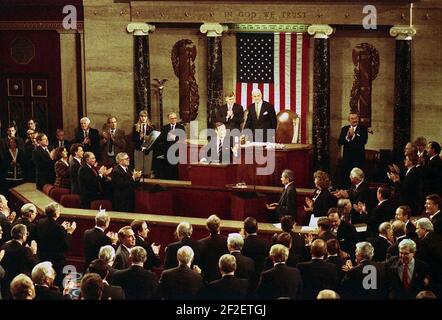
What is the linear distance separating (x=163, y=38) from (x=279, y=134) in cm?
370

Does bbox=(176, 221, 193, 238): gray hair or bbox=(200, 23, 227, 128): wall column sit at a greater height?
bbox=(200, 23, 227, 128): wall column

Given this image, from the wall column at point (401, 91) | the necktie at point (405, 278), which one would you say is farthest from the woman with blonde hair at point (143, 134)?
the necktie at point (405, 278)

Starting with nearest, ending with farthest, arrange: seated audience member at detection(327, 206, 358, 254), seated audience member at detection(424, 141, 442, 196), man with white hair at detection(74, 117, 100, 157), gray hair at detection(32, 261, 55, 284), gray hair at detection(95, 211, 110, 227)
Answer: gray hair at detection(32, 261, 55, 284)
seated audience member at detection(327, 206, 358, 254)
gray hair at detection(95, 211, 110, 227)
seated audience member at detection(424, 141, 442, 196)
man with white hair at detection(74, 117, 100, 157)

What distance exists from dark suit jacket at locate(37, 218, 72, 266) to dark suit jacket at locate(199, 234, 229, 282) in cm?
239

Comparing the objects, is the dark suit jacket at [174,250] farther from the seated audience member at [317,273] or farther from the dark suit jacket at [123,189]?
the dark suit jacket at [123,189]

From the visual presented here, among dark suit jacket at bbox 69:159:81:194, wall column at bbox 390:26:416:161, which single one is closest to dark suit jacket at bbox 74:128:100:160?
dark suit jacket at bbox 69:159:81:194

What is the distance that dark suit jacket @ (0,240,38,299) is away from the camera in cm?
1152

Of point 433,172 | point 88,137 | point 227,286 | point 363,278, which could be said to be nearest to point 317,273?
point 363,278

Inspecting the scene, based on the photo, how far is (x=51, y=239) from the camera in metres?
13.0

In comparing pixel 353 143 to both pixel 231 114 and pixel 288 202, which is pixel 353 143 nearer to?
pixel 231 114

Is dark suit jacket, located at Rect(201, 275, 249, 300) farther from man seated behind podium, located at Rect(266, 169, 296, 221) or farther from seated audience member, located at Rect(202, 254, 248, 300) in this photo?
man seated behind podium, located at Rect(266, 169, 296, 221)

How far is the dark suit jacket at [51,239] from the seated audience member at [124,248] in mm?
1919

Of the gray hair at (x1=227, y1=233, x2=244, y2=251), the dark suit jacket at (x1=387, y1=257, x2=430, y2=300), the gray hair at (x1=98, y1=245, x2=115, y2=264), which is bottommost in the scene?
the dark suit jacket at (x1=387, y1=257, x2=430, y2=300)

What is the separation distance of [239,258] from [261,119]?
6.97 meters
